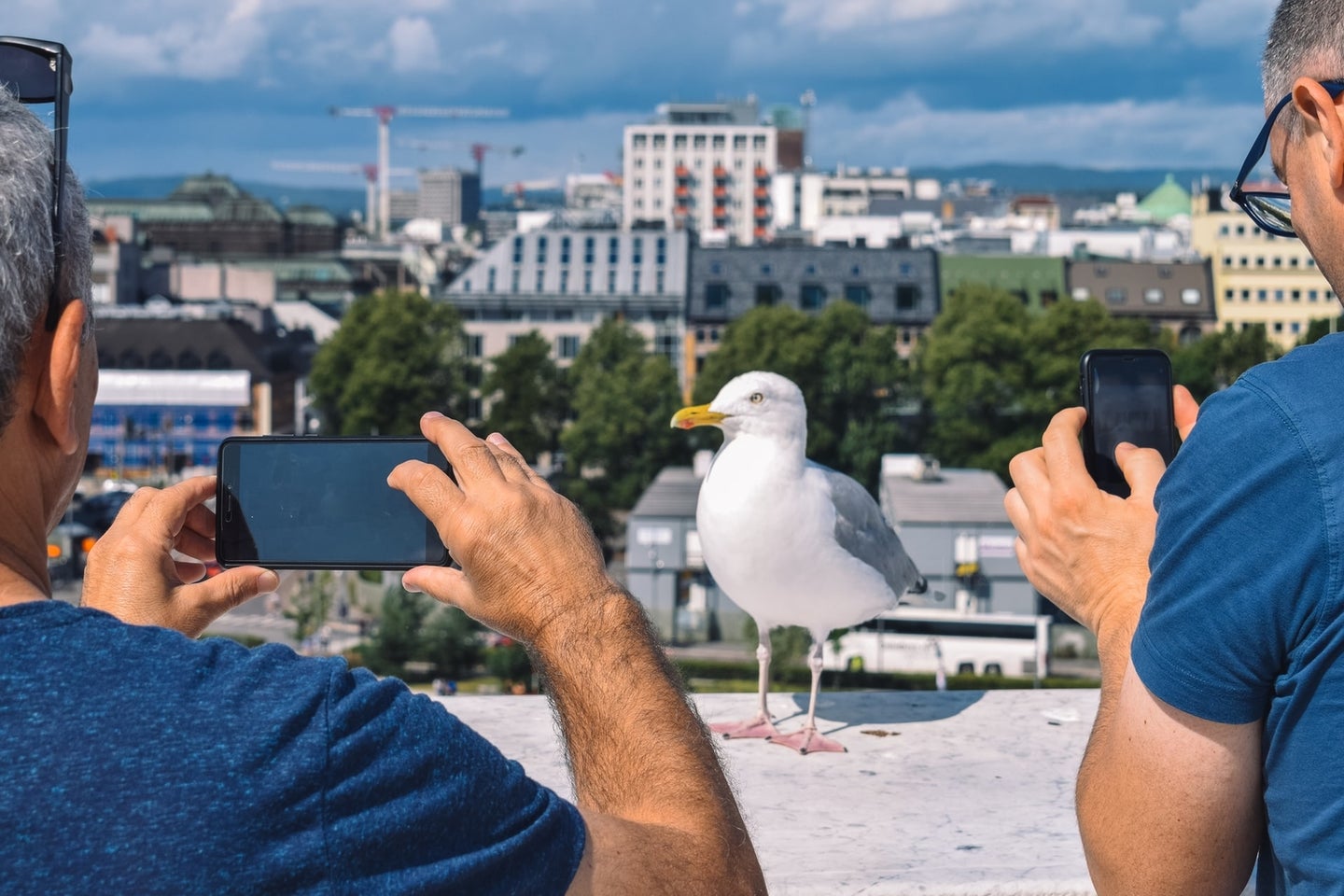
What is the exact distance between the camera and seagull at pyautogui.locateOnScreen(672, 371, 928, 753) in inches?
214

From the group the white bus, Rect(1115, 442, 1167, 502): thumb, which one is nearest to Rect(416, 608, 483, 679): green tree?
the white bus

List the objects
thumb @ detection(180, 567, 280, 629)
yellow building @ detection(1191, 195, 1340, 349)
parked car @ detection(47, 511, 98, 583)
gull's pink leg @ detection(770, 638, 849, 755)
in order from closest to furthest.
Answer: thumb @ detection(180, 567, 280, 629), gull's pink leg @ detection(770, 638, 849, 755), parked car @ detection(47, 511, 98, 583), yellow building @ detection(1191, 195, 1340, 349)

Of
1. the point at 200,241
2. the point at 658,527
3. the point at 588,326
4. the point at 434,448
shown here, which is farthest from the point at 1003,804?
the point at 200,241

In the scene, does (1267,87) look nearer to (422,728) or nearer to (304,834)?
(422,728)

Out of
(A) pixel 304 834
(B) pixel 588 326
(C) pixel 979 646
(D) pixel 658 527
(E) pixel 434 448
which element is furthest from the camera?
(B) pixel 588 326

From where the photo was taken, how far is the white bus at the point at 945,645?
25312 mm

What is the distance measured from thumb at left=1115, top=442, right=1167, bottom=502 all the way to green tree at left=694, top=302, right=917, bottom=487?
39982 mm

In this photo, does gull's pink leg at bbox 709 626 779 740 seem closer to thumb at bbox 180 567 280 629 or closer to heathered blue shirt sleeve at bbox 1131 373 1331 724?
thumb at bbox 180 567 280 629

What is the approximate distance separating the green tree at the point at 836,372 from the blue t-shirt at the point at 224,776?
41.0 metres

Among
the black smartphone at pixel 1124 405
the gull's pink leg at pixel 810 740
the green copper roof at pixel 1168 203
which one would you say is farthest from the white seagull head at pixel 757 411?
the green copper roof at pixel 1168 203

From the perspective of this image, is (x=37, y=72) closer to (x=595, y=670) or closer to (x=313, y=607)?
(x=595, y=670)

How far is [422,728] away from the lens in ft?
5.29

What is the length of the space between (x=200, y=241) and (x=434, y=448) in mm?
102001

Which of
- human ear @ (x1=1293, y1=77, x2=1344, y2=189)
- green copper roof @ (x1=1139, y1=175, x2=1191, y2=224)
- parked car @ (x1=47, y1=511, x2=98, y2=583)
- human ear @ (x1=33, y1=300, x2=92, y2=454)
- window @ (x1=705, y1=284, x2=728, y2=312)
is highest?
green copper roof @ (x1=1139, y1=175, x2=1191, y2=224)
